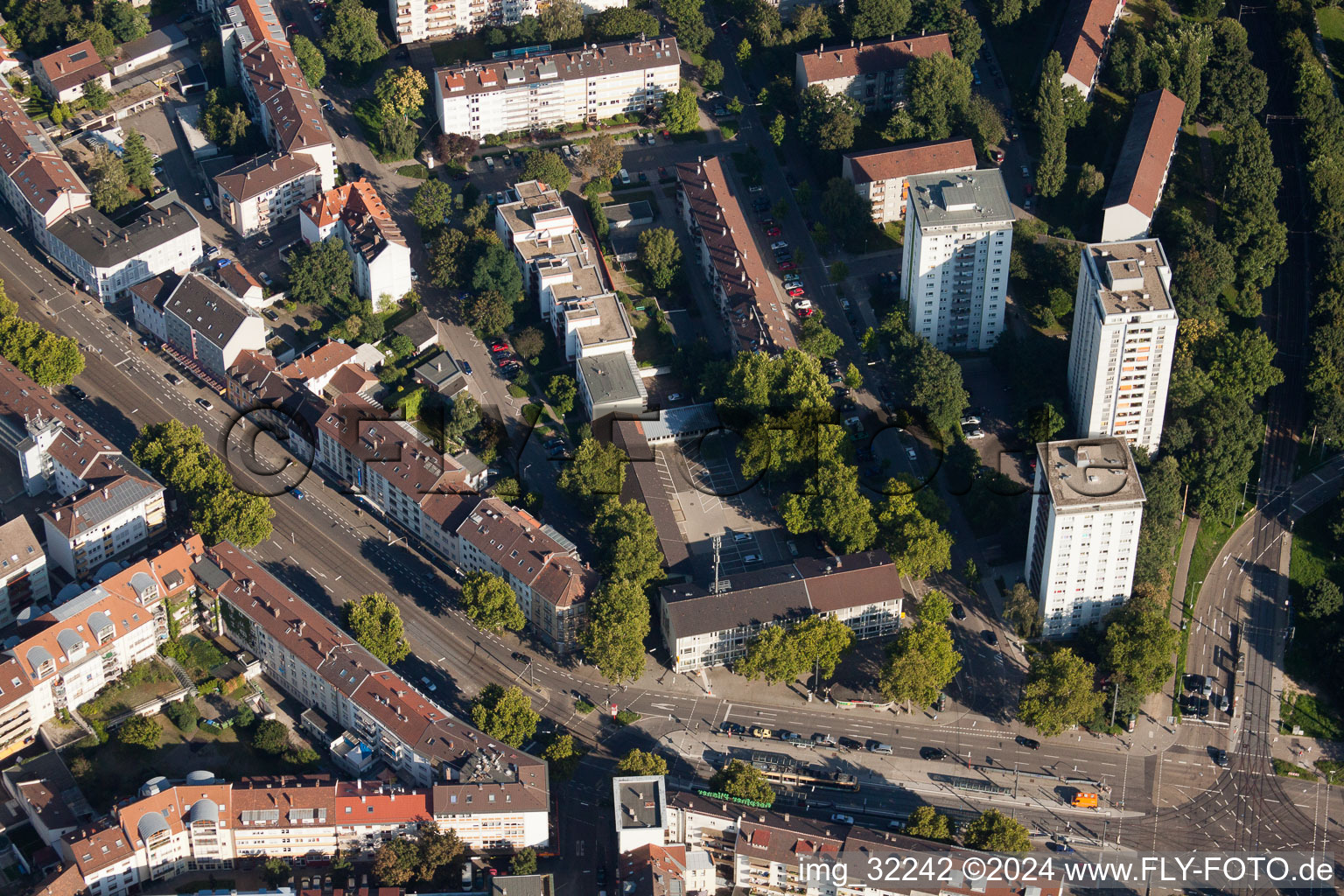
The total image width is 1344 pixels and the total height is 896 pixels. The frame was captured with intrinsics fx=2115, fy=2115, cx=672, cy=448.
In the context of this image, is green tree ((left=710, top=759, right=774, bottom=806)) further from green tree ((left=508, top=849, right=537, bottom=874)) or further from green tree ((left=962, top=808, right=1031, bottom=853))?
green tree ((left=962, top=808, right=1031, bottom=853))

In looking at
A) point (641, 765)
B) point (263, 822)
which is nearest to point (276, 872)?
point (263, 822)

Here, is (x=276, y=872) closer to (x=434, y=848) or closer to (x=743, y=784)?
(x=434, y=848)

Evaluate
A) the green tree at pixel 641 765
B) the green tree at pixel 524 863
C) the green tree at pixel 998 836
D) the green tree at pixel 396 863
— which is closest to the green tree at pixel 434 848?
the green tree at pixel 396 863

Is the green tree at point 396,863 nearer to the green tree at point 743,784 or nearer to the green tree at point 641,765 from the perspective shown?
the green tree at point 641,765

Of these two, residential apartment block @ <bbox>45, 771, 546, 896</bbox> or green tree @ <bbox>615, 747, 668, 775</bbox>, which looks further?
green tree @ <bbox>615, 747, 668, 775</bbox>

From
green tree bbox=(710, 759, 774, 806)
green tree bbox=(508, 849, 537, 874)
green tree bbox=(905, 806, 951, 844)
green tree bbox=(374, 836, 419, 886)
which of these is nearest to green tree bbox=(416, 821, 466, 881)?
green tree bbox=(374, 836, 419, 886)

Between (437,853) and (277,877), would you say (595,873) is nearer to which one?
(437,853)
